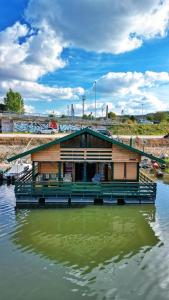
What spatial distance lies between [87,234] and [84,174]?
26.8ft

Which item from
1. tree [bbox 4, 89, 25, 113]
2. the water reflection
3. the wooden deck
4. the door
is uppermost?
tree [bbox 4, 89, 25, 113]

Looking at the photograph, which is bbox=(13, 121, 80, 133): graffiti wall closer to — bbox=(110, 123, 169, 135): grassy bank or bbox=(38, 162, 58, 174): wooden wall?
bbox=(110, 123, 169, 135): grassy bank

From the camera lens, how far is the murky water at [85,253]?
499 inches

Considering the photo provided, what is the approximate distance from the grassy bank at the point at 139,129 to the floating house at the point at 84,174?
64054mm

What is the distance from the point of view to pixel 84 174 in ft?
90.2

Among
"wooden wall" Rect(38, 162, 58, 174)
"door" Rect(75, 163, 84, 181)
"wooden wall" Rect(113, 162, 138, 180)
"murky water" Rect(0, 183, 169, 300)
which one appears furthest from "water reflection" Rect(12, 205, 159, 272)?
"wooden wall" Rect(38, 162, 58, 174)

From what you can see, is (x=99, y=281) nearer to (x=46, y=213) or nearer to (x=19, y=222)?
(x=19, y=222)

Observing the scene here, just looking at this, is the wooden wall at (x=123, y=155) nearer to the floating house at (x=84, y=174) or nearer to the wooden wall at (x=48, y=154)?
the floating house at (x=84, y=174)

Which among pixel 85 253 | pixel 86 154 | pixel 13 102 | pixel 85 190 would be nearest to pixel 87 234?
pixel 85 253

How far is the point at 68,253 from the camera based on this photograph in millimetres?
16578

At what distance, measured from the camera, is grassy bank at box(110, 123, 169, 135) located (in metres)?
94.3

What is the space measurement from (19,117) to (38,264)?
7238 cm

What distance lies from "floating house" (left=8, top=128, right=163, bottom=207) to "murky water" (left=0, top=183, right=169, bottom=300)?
1.14 m

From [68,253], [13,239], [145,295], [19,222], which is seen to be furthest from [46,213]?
[145,295]
